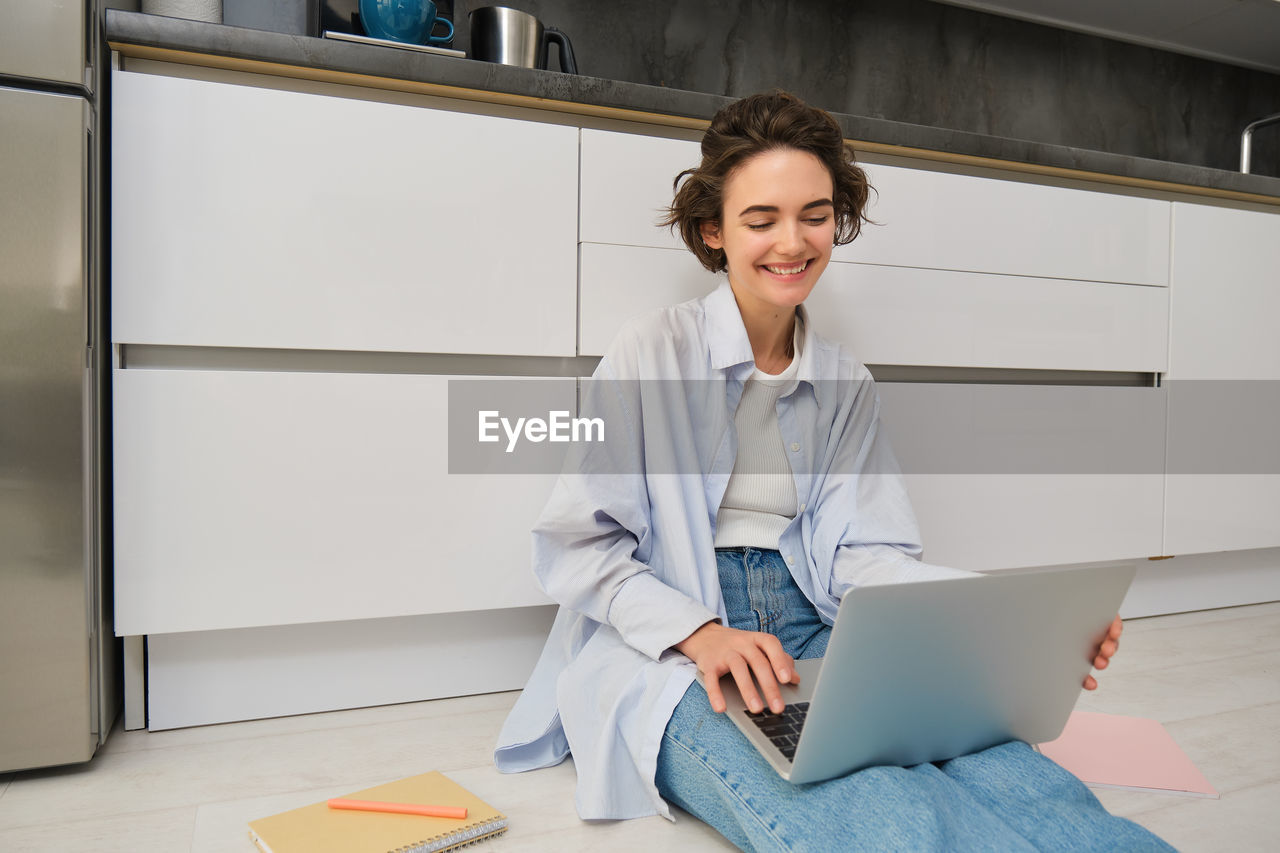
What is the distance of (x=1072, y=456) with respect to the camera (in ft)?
5.75

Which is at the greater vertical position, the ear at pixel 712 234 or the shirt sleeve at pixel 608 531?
the ear at pixel 712 234

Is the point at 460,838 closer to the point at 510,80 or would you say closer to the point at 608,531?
the point at 608,531

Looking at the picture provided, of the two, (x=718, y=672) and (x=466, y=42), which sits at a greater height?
(x=466, y=42)

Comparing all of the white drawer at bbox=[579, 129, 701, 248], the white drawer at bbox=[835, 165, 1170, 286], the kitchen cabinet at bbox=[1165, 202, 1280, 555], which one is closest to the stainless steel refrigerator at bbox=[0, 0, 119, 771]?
the white drawer at bbox=[579, 129, 701, 248]

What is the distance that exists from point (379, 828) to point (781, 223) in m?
0.82

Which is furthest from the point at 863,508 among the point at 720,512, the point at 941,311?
the point at 941,311

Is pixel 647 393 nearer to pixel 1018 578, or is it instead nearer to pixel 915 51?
pixel 1018 578

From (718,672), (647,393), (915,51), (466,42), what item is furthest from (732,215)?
(915,51)

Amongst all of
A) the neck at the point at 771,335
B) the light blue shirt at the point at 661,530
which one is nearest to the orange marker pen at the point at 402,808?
the light blue shirt at the point at 661,530

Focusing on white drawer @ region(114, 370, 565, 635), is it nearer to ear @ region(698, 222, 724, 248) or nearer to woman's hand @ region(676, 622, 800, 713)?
ear @ region(698, 222, 724, 248)

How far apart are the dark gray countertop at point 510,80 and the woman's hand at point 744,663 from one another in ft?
2.74

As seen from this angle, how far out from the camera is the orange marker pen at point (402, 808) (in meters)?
0.98

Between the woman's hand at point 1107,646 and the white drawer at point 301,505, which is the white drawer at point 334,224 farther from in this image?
the woman's hand at point 1107,646

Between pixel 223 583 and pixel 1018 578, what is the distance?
100cm
